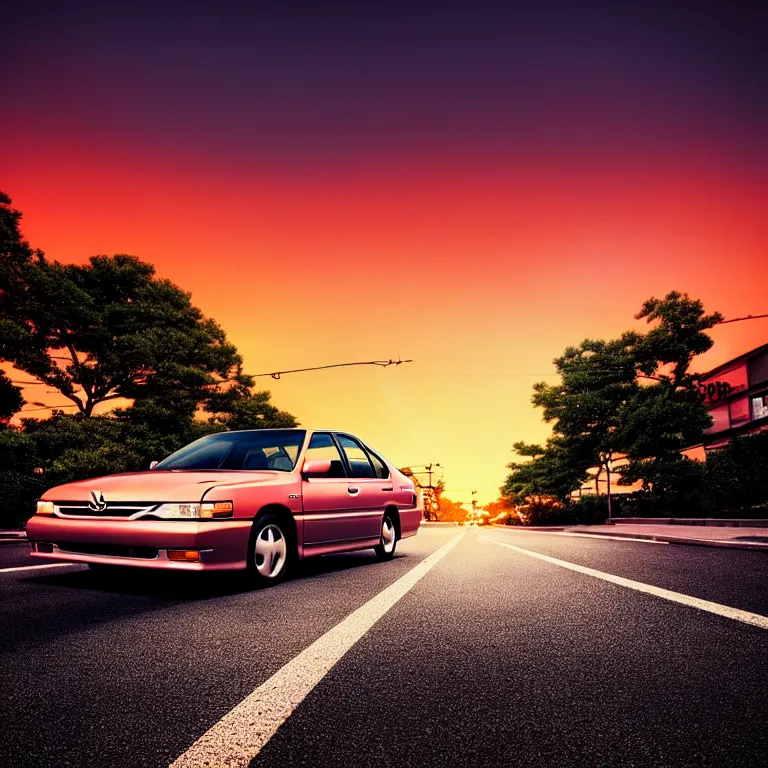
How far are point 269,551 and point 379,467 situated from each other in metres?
3.28

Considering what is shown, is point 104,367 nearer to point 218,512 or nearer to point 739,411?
point 218,512

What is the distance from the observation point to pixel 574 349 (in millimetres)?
36750

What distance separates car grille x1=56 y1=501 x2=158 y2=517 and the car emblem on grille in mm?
18

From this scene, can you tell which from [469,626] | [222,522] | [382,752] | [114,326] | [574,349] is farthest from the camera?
[574,349]

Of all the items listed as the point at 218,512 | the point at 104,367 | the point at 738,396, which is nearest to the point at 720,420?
the point at 738,396

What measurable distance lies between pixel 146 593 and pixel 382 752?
3970mm

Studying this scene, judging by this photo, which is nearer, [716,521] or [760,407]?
[716,521]

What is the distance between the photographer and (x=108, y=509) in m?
5.35

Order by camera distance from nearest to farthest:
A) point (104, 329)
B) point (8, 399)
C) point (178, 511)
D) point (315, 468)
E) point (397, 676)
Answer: point (397, 676) → point (178, 511) → point (315, 468) → point (8, 399) → point (104, 329)

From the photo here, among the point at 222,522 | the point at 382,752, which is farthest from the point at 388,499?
the point at 382,752

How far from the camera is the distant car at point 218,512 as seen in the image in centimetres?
509

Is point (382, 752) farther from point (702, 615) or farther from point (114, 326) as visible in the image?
point (114, 326)

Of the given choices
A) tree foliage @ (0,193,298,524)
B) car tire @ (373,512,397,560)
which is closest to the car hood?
car tire @ (373,512,397,560)

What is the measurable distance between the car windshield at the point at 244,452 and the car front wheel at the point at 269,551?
85cm
